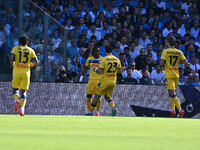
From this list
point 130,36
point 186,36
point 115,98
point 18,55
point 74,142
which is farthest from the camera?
point 186,36

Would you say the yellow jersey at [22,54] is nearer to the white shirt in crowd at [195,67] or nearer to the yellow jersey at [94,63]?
the yellow jersey at [94,63]

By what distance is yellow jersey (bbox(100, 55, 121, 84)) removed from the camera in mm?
14680

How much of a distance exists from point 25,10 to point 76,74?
2997mm

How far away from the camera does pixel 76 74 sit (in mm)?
17031

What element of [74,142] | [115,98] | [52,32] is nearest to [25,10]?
[52,32]

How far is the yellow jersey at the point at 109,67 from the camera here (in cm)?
1468

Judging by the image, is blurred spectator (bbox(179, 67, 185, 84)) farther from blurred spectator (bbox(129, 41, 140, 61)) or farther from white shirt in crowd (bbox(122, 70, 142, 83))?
blurred spectator (bbox(129, 41, 140, 61))

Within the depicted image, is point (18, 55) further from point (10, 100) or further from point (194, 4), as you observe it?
point (194, 4)

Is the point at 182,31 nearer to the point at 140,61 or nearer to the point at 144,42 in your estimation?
the point at 144,42

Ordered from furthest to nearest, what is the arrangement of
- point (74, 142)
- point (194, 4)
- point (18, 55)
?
point (194, 4) → point (18, 55) → point (74, 142)

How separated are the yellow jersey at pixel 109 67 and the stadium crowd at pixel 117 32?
4.48 feet

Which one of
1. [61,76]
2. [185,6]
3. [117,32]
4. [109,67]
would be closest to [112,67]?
[109,67]

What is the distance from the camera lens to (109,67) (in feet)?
48.5

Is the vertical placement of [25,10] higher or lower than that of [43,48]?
higher
